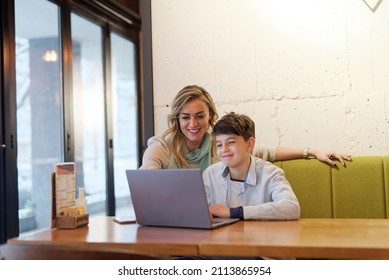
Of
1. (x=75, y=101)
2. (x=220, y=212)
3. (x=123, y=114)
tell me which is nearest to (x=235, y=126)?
(x=220, y=212)

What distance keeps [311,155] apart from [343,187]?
0.22m

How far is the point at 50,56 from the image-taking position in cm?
434

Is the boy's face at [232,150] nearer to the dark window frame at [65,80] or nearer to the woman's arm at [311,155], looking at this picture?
the woman's arm at [311,155]

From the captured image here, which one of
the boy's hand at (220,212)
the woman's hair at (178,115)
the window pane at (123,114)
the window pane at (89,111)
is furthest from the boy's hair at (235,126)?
the window pane at (123,114)

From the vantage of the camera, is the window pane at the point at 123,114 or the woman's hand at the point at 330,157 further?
the window pane at the point at 123,114

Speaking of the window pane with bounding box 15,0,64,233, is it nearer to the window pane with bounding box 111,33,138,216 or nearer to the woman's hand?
the window pane with bounding box 111,33,138,216

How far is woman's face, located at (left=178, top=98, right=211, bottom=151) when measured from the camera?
2.27 meters

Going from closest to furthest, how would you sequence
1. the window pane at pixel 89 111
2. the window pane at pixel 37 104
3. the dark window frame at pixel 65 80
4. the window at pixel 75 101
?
the dark window frame at pixel 65 80 < the window pane at pixel 37 104 < the window at pixel 75 101 < the window pane at pixel 89 111

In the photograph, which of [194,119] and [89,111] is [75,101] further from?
[194,119]

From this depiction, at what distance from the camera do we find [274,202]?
168 cm

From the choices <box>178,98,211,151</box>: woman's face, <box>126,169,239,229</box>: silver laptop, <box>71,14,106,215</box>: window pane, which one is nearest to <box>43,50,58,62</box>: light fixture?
<box>71,14,106,215</box>: window pane

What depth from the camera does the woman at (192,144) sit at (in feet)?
7.46

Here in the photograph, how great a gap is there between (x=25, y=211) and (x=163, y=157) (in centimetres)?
221

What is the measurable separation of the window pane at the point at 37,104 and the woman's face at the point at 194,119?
2.07 metres
